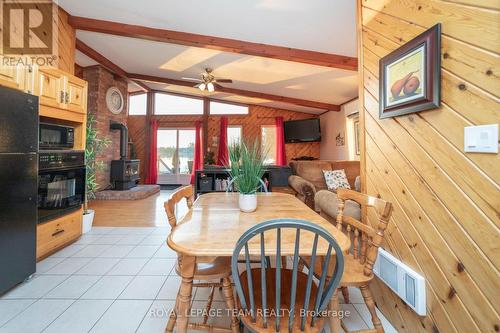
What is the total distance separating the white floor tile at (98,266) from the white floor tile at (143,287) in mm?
384

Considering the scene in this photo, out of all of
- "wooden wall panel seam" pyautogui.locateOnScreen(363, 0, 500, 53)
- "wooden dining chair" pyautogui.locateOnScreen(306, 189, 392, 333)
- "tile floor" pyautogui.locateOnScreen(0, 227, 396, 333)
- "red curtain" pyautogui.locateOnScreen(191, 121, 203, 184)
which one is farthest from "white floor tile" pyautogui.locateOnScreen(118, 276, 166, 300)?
"red curtain" pyautogui.locateOnScreen(191, 121, 203, 184)

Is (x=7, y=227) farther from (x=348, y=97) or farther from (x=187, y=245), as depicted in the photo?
(x=348, y=97)

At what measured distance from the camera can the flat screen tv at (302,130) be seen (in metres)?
6.89

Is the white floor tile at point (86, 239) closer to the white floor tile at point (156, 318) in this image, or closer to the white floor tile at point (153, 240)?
the white floor tile at point (153, 240)

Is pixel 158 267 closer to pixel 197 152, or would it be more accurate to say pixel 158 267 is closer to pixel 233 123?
pixel 197 152

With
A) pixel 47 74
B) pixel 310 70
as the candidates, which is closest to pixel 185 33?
pixel 47 74

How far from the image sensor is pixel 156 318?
1471 millimetres

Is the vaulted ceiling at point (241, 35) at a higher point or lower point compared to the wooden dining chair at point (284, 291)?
higher

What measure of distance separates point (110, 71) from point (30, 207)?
5.03 m

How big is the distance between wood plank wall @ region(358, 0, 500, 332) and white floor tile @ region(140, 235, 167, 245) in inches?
94.0

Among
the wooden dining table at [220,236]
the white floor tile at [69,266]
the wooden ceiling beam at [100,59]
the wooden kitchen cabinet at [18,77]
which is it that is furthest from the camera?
the wooden ceiling beam at [100,59]

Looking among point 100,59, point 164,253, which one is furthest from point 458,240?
point 100,59

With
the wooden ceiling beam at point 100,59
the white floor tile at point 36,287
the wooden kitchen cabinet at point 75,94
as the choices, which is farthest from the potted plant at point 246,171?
the wooden ceiling beam at point 100,59

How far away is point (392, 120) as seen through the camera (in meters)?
1.40
